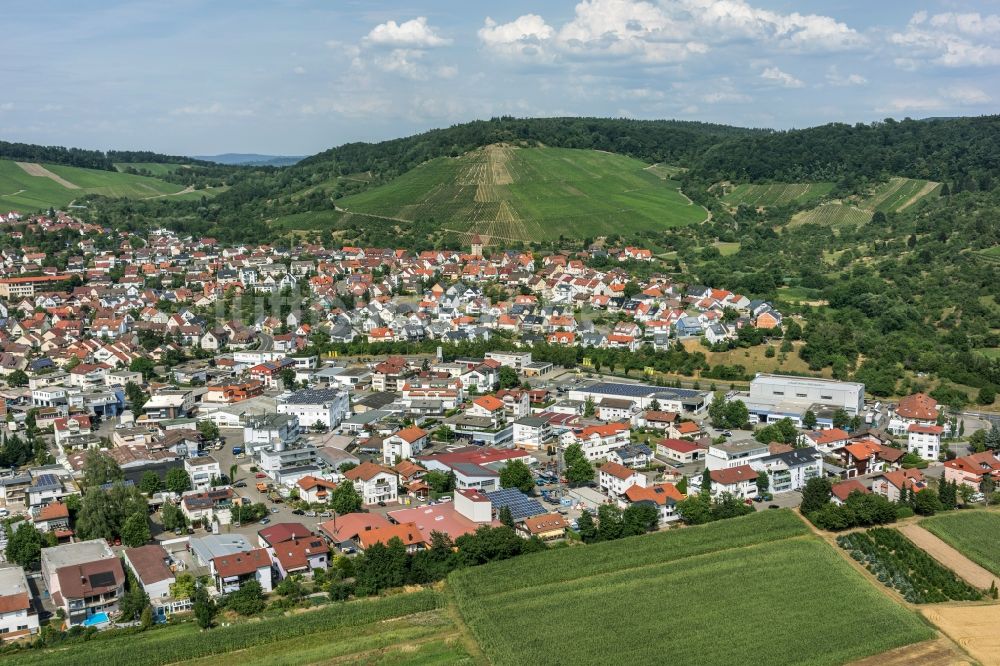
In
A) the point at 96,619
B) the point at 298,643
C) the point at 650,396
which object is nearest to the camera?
the point at 298,643

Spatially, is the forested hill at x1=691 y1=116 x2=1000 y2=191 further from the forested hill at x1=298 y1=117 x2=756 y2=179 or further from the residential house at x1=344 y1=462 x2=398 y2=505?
the residential house at x1=344 y1=462 x2=398 y2=505

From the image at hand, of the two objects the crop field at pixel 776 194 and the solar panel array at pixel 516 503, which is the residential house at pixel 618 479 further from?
the crop field at pixel 776 194

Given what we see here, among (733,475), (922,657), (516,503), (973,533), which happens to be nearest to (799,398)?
(733,475)

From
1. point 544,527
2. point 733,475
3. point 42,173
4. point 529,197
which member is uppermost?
point 42,173

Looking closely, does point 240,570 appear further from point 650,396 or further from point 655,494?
point 650,396

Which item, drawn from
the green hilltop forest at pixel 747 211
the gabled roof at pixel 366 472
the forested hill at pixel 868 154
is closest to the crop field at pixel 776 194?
the green hilltop forest at pixel 747 211

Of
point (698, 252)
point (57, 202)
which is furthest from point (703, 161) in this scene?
point (57, 202)
